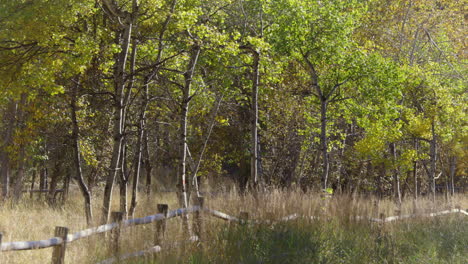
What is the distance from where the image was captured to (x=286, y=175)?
2547 centimetres

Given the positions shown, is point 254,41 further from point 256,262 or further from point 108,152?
point 108,152

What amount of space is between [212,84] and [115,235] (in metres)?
8.98

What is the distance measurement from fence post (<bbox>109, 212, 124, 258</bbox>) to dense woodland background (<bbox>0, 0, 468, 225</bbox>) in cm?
73

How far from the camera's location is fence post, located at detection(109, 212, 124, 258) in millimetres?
7543

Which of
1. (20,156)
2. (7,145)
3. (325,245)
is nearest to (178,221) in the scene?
(325,245)

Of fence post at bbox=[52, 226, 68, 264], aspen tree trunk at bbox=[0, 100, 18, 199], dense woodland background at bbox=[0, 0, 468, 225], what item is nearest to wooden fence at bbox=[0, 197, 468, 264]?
fence post at bbox=[52, 226, 68, 264]

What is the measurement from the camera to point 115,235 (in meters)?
7.62

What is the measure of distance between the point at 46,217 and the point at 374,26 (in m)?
17.7

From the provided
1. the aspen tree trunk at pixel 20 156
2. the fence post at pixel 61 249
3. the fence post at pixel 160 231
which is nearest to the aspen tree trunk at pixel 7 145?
the aspen tree trunk at pixel 20 156

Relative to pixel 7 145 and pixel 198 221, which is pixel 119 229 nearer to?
pixel 198 221

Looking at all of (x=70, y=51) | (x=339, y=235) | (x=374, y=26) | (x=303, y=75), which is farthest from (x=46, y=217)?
(x=374, y=26)

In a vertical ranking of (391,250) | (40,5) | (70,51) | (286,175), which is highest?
(40,5)

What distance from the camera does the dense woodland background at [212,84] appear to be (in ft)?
36.1

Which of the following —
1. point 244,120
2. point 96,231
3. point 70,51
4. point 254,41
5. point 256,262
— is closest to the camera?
point 96,231
